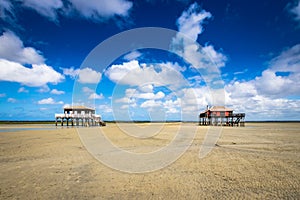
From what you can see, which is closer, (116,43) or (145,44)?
(116,43)

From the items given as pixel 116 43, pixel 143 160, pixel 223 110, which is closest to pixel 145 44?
pixel 116 43

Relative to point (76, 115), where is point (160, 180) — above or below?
below

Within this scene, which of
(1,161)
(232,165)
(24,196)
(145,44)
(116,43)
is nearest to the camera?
(24,196)

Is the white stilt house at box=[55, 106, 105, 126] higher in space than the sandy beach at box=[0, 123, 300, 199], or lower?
higher

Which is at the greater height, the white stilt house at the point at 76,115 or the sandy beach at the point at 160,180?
the white stilt house at the point at 76,115

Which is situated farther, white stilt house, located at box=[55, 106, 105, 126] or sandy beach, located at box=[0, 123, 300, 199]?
white stilt house, located at box=[55, 106, 105, 126]

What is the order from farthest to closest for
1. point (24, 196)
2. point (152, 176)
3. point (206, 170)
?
point (206, 170) < point (152, 176) < point (24, 196)

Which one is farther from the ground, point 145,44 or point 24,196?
point 145,44

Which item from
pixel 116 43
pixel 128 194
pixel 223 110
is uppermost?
pixel 116 43

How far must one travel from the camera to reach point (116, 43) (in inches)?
586

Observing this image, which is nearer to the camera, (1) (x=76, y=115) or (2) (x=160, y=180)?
(2) (x=160, y=180)

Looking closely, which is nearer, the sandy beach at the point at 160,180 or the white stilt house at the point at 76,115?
the sandy beach at the point at 160,180

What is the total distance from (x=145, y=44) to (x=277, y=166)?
1386 centimetres

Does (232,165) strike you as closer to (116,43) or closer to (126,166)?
(126,166)
